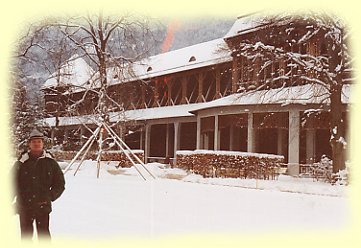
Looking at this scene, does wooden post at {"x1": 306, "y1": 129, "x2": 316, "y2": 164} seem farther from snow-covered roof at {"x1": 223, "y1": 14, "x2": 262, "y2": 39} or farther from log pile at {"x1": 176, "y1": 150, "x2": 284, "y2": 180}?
snow-covered roof at {"x1": 223, "y1": 14, "x2": 262, "y2": 39}

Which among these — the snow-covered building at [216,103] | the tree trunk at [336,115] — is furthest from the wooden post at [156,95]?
the tree trunk at [336,115]

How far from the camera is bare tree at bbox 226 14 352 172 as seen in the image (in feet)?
10.8

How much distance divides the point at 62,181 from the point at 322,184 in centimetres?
167

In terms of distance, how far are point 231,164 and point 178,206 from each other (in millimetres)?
635

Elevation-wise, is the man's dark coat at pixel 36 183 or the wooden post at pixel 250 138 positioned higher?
the wooden post at pixel 250 138

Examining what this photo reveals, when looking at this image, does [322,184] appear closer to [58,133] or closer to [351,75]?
[351,75]

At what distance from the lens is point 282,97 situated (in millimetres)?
3520

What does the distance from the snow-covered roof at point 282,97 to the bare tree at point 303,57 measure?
3cm

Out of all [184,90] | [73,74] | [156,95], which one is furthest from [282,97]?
[73,74]

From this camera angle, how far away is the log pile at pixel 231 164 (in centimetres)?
327

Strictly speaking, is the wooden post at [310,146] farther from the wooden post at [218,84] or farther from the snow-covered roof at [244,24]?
the snow-covered roof at [244,24]

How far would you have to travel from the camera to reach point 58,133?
9.37 feet

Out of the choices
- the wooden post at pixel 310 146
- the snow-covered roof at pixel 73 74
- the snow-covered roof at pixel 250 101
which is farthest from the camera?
the wooden post at pixel 310 146

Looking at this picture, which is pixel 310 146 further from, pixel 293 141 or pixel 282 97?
pixel 282 97
